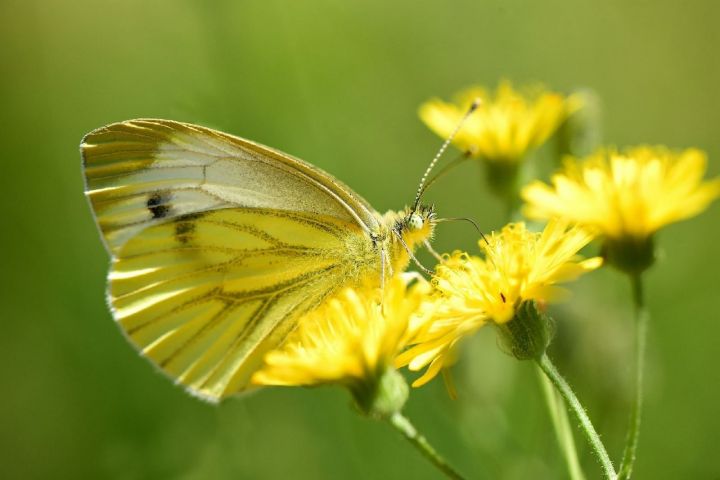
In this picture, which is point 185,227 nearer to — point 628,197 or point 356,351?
point 356,351

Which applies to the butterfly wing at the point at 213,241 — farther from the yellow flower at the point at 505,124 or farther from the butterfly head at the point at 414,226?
the yellow flower at the point at 505,124

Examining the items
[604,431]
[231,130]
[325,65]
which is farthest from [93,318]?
[604,431]

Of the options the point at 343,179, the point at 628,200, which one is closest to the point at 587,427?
the point at 628,200

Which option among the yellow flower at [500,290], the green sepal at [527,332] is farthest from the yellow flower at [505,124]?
the green sepal at [527,332]

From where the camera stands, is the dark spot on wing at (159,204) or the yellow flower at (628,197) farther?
the dark spot on wing at (159,204)

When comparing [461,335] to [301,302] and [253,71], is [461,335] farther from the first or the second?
[253,71]
